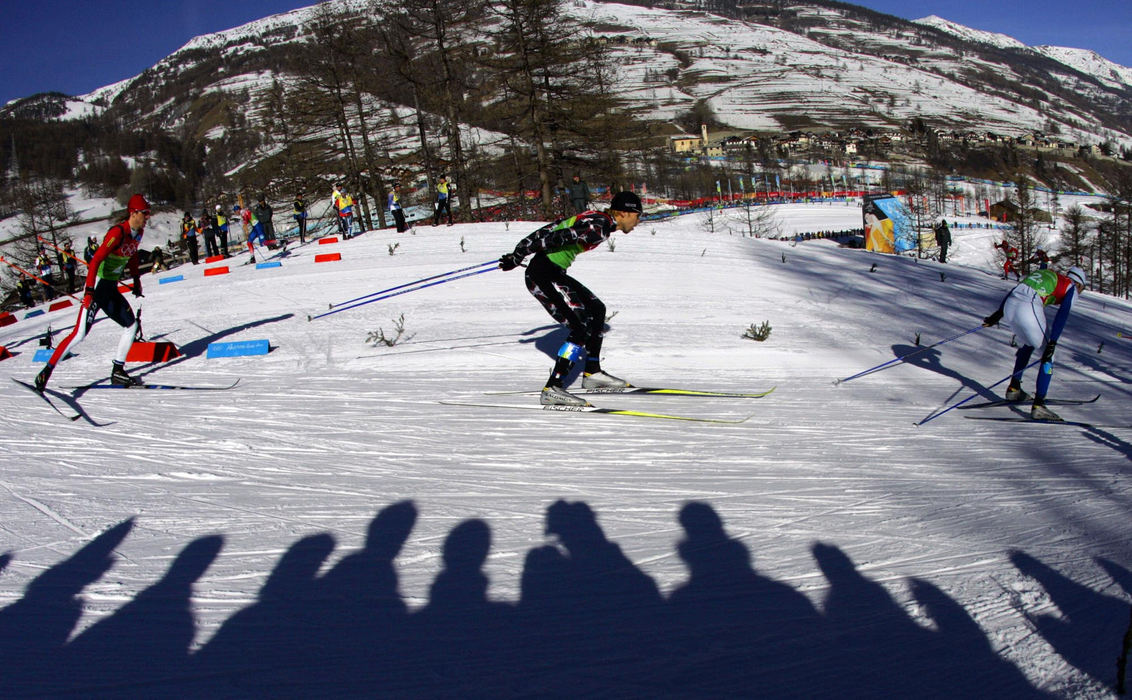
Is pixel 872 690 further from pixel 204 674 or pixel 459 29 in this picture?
pixel 459 29

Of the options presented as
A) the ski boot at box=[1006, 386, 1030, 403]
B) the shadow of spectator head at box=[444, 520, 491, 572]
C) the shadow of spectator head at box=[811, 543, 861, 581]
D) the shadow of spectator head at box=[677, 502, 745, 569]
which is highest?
the shadow of spectator head at box=[444, 520, 491, 572]

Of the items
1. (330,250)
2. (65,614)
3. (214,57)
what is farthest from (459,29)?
(214,57)

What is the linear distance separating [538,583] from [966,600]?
1888 mm

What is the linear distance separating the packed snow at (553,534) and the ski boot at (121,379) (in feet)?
0.93

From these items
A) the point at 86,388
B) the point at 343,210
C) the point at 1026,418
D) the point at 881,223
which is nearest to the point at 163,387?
the point at 86,388

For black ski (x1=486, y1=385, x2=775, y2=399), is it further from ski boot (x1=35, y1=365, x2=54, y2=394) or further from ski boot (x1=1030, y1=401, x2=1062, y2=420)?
ski boot (x1=35, y1=365, x2=54, y2=394)

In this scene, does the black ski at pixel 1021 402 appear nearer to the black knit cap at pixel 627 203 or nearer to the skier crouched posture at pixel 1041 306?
the skier crouched posture at pixel 1041 306

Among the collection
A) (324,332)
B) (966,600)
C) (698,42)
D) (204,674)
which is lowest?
(966,600)

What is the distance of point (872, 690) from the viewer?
234 centimetres

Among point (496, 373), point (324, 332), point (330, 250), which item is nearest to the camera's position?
point (496, 373)

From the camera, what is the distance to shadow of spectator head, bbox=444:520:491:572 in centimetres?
320

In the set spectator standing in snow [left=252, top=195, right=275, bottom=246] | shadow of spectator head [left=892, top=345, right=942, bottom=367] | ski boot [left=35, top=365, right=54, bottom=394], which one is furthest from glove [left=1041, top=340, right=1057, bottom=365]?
spectator standing in snow [left=252, top=195, right=275, bottom=246]

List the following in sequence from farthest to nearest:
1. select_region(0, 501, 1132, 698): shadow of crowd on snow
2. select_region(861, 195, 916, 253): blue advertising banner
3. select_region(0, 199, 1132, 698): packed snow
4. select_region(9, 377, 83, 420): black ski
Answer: select_region(861, 195, 916, 253): blue advertising banner < select_region(9, 377, 83, 420): black ski < select_region(0, 199, 1132, 698): packed snow < select_region(0, 501, 1132, 698): shadow of crowd on snow

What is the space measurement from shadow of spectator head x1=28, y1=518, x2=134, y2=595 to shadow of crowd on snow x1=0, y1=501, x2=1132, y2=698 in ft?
0.03
